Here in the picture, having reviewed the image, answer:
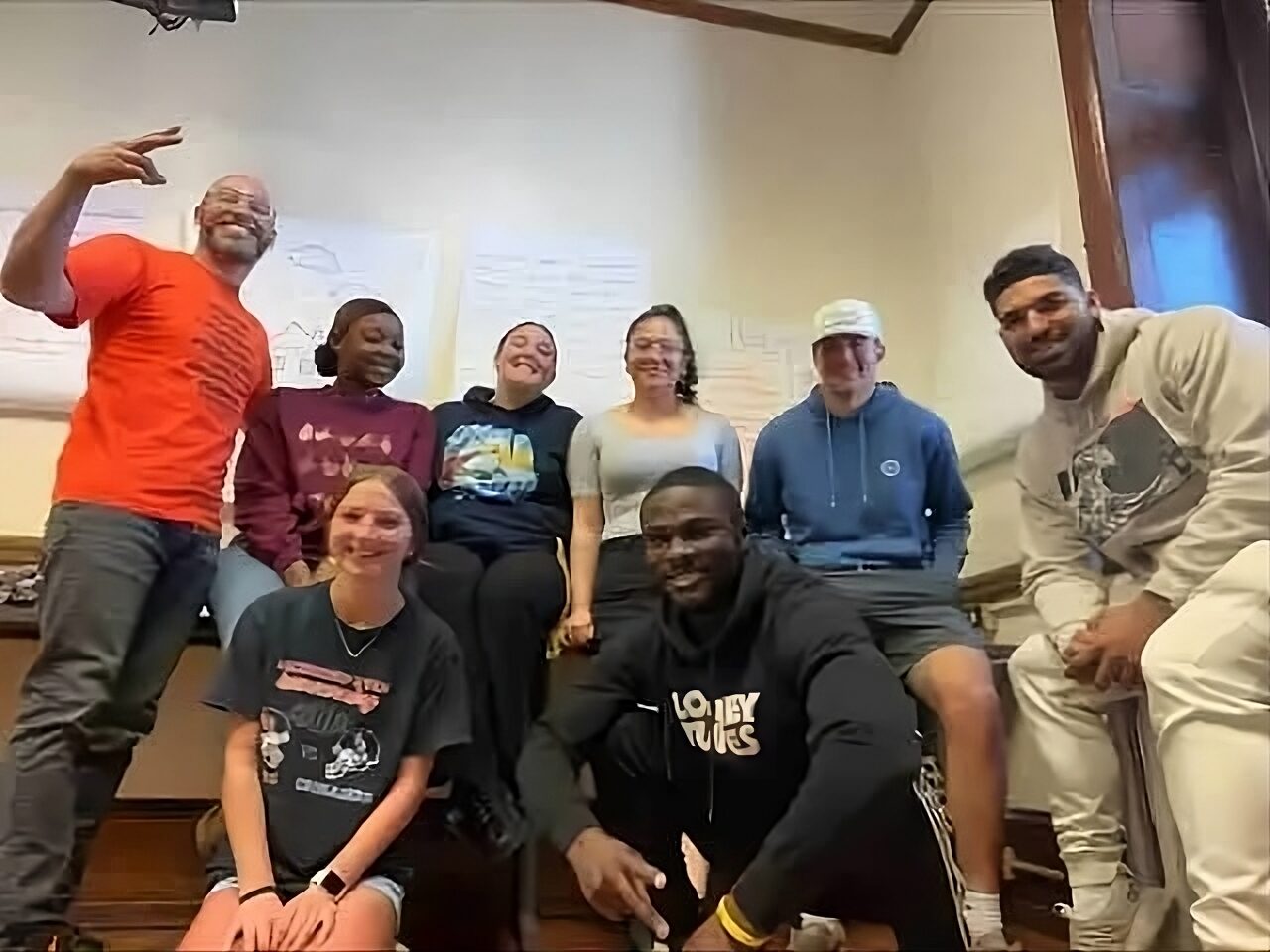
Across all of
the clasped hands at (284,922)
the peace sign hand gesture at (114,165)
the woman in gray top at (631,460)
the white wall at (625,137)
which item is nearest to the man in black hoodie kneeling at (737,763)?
the woman in gray top at (631,460)

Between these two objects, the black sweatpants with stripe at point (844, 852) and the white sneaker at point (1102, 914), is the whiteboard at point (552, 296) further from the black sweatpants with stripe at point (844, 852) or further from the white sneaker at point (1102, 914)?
the white sneaker at point (1102, 914)

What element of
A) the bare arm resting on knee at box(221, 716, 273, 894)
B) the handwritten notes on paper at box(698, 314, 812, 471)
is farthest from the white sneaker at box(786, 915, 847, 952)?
the handwritten notes on paper at box(698, 314, 812, 471)

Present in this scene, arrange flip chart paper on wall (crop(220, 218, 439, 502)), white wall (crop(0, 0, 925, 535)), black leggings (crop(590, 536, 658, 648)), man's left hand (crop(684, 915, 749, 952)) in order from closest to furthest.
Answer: man's left hand (crop(684, 915, 749, 952)) → black leggings (crop(590, 536, 658, 648)) → flip chart paper on wall (crop(220, 218, 439, 502)) → white wall (crop(0, 0, 925, 535))

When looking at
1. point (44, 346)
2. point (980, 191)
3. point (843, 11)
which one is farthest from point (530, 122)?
point (44, 346)

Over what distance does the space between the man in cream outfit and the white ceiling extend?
37.8 inches

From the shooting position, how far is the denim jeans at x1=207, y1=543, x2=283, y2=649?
128 centimetres

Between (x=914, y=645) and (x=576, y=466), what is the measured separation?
502 millimetres

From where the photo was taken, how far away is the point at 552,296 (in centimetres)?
193

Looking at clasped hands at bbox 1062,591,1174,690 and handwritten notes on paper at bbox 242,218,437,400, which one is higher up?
handwritten notes on paper at bbox 242,218,437,400

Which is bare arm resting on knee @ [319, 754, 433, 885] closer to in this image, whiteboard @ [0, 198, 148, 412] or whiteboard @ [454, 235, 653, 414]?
whiteboard @ [0, 198, 148, 412]

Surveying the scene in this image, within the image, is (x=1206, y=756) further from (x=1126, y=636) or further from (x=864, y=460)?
(x=864, y=460)

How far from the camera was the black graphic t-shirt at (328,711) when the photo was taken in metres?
1.12

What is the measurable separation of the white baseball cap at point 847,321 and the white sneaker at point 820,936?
0.75 metres

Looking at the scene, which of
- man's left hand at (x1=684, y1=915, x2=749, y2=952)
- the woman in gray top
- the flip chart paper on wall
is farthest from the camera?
the flip chart paper on wall
